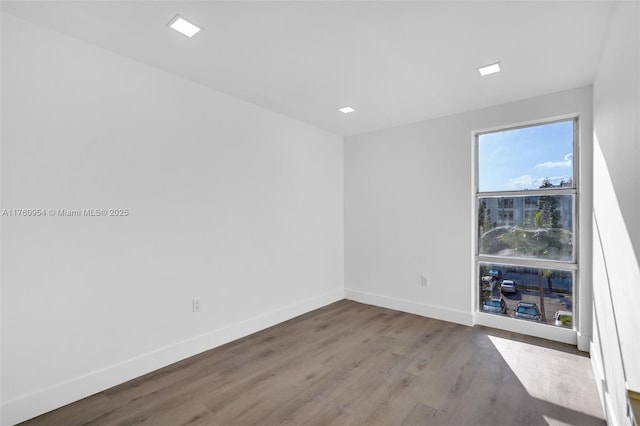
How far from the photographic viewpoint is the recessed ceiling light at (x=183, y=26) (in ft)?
6.69

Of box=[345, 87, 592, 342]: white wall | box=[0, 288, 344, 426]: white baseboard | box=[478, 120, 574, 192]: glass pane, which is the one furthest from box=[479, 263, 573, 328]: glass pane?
box=[0, 288, 344, 426]: white baseboard

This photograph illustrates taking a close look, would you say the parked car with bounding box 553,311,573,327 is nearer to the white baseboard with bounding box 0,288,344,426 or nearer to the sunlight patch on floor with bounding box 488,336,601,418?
the sunlight patch on floor with bounding box 488,336,601,418

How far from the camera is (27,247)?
2.08 metres

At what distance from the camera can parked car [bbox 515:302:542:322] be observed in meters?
3.45

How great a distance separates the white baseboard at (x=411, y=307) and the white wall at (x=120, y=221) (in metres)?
1.46

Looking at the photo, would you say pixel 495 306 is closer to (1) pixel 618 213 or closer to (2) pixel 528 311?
(2) pixel 528 311

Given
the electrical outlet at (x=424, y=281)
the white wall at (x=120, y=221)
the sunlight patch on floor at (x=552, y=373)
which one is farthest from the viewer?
the electrical outlet at (x=424, y=281)

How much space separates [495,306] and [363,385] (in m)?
2.24

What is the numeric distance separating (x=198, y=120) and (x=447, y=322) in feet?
12.5

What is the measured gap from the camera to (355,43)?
2.32 meters

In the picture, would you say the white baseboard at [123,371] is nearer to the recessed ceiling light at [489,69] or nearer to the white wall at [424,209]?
the white wall at [424,209]

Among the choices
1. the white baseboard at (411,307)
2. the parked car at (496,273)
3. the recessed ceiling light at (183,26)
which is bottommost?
the white baseboard at (411,307)

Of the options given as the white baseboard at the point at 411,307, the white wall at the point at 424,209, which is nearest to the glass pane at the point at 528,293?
the white wall at the point at 424,209

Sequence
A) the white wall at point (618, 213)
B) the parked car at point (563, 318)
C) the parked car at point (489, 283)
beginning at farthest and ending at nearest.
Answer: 1. the parked car at point (489, 283)
2. the parked car at point (563, 318)
3. the white wall at point (618, 213)
